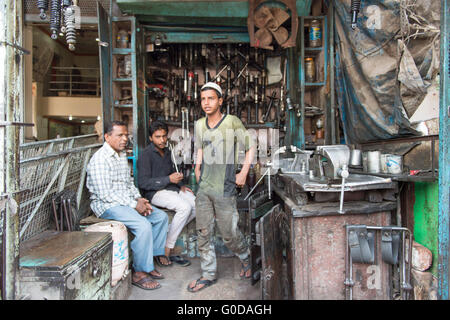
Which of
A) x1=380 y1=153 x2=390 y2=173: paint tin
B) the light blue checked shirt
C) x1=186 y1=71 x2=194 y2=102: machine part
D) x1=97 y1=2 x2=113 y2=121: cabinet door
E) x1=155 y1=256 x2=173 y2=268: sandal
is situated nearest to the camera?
x1=380 y1=153 x2=390 y2=173: paint tin

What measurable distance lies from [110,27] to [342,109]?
3.27 m

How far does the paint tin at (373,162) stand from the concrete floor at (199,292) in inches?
61.1

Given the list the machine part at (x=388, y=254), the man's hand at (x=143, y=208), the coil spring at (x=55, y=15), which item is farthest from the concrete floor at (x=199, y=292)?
the coil spring at (x=55, y=15)

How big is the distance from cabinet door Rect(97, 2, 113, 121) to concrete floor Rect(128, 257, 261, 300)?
216 cm

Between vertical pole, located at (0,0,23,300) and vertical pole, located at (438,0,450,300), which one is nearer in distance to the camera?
vertical pole, located at (0,0,23,300)

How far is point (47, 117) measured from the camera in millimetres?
10289

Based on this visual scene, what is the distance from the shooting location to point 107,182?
8.87 ft

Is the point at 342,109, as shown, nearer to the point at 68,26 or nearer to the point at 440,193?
the point at 440,193

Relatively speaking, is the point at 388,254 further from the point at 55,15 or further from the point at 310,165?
the point at 55,15

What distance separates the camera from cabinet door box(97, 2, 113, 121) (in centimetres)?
350

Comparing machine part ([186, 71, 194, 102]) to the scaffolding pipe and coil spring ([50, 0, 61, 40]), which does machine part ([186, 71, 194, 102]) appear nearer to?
coil spring ([50, 0, 61, 40])

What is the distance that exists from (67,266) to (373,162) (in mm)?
2623

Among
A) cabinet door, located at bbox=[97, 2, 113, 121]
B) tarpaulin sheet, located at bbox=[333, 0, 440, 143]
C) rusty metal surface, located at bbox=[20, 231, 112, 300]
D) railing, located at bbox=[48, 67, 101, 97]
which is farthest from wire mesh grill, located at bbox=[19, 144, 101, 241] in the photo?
railing, located at bbox=[48, 67, 101, 97]
